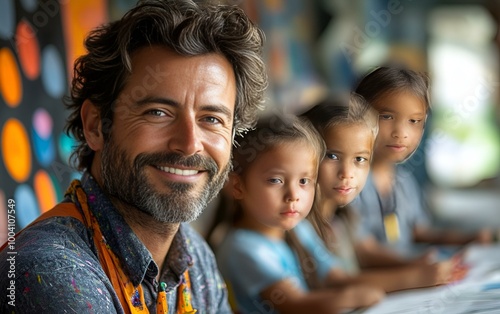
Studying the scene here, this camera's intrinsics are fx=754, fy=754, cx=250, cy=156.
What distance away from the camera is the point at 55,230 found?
762 mm

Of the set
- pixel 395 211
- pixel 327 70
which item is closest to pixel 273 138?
pixel 395 211

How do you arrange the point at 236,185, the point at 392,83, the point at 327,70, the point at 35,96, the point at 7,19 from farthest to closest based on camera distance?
1. the point at 327,70
2. the point at 35,96
3. the point at 7,19
4. the point at 236,185
5. the point at 392,83

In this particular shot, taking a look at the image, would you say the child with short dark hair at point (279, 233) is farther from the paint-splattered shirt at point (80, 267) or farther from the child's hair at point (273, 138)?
the paint-splattered shirt at point (80, 267)

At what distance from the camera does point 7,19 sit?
51.2 inches

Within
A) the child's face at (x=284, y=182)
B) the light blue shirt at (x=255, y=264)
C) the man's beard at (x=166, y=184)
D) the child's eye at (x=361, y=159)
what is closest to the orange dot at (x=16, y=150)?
the light blue shirt at (x=255, y=264)

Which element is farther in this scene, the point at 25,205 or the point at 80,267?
the point at 25,205

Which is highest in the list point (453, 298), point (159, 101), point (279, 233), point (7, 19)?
point (7, 19)

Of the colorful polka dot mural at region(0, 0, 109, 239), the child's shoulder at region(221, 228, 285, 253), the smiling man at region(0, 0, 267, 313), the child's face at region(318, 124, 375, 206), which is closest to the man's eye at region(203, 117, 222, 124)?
the smiling man at region(0, 0, 267, 313)

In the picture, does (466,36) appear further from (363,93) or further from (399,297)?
(363,93)

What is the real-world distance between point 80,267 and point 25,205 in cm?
71

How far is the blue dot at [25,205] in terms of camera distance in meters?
1.33

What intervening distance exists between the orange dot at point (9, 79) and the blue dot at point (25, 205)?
16 centimetres

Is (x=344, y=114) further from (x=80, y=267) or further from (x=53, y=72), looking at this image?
(x=53, y=72)

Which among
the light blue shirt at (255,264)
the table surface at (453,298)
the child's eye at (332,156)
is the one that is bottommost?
the table surface at (453,298)
